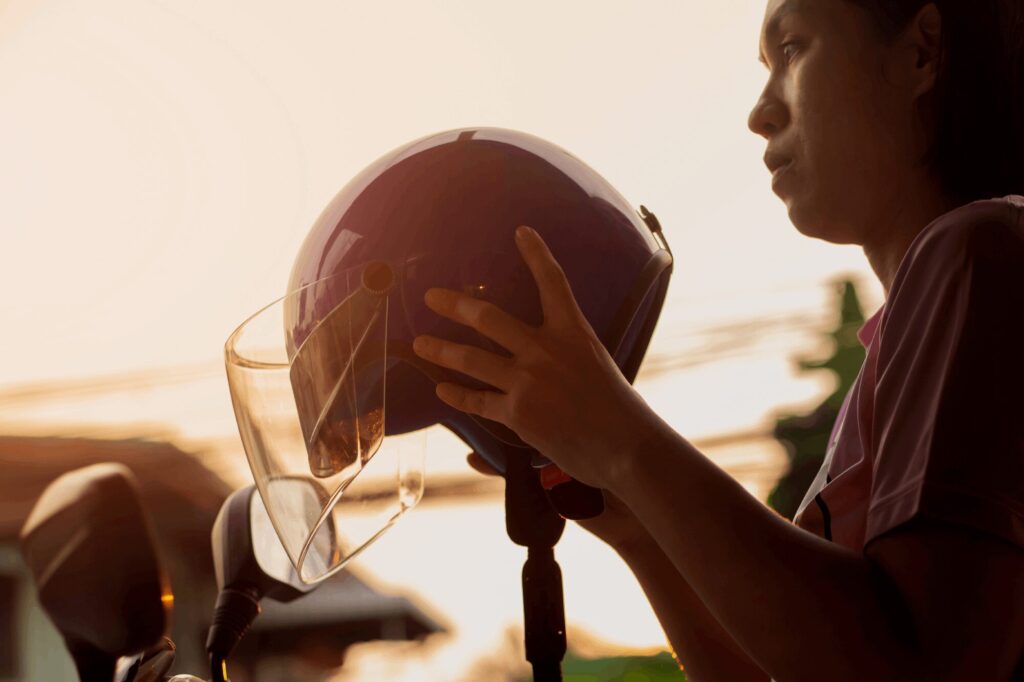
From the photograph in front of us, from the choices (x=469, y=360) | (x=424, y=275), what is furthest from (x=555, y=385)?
(x=424, y=275)

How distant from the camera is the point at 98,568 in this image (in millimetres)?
887

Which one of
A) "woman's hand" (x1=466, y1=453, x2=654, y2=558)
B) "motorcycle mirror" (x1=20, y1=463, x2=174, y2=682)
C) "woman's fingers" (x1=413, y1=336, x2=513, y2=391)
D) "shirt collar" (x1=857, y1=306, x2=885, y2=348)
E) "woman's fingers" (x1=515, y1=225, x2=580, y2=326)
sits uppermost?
"woman's fingers" (x1=515, y1=225, x2=580, y2=326)

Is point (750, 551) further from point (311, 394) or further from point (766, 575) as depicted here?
point (311, 394)

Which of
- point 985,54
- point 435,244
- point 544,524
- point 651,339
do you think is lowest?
point 544,524

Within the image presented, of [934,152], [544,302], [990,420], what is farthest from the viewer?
[934,152]

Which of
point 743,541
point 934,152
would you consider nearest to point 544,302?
point 743,541

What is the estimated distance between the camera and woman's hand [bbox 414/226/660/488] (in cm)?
85

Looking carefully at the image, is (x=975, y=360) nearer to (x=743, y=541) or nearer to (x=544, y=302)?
(x=743, y=541)

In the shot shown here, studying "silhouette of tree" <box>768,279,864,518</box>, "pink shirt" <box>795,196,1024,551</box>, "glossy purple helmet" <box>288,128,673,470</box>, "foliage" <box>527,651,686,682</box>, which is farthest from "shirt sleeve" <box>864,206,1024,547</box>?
"foliage" <box>527,651,686,682</box>

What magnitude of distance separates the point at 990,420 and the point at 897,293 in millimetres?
134

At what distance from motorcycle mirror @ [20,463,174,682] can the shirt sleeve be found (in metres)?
0.54

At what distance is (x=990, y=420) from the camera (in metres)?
0.77

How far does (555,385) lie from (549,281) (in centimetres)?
9

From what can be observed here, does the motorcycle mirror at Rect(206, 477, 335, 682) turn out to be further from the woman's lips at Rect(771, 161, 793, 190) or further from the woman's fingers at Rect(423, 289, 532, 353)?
the woman's lips at Rect(771, 161, 793, 190)
